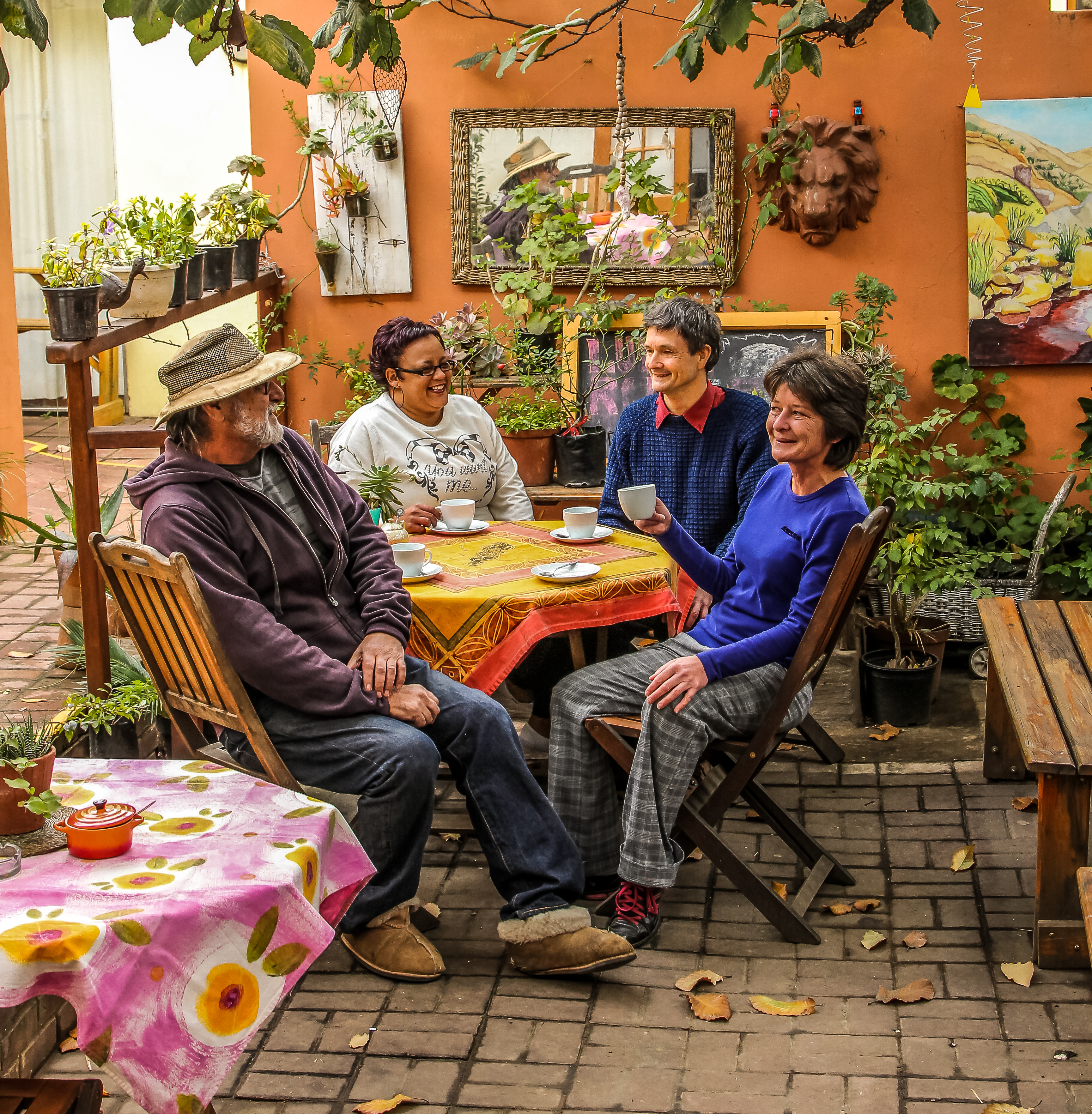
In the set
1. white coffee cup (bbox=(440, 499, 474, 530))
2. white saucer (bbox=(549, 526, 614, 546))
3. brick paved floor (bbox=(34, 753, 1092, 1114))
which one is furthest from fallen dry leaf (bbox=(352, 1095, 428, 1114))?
white coffee cup (bbox=(440, 499, 474, 530))

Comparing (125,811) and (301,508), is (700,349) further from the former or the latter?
(125,811)

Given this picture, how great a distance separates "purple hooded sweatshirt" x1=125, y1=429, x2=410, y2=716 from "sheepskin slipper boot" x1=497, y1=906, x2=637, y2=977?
69 cm

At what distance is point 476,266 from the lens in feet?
20.9

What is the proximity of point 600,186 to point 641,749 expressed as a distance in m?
3.67

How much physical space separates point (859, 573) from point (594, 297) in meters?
3.27

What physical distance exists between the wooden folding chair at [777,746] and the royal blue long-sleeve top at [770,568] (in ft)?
0.29

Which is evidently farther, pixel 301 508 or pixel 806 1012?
pixel 301 508

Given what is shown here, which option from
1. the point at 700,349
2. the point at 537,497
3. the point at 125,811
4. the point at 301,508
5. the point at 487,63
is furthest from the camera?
the point at 487,63

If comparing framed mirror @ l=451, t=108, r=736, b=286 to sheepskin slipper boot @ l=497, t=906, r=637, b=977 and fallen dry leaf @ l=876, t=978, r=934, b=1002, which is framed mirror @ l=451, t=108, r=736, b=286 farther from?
fallen dry leaf @ l=876, t=978, r=934, b=1002

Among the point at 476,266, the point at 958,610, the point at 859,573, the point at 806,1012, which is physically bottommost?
the point at 806,1012

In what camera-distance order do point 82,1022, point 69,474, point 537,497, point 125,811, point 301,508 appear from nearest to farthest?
point 82,1022 < point 125,811 < point 301,508 < point 537,497 < point 69,474

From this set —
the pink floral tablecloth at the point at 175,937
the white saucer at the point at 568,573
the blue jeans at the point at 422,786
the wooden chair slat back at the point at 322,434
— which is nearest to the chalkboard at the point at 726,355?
the wooden chair slat back at the point at 322,434

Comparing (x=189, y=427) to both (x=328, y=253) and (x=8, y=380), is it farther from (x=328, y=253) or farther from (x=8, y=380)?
(x=8, y=380)

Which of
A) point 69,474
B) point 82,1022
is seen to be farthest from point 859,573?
point 69,474
